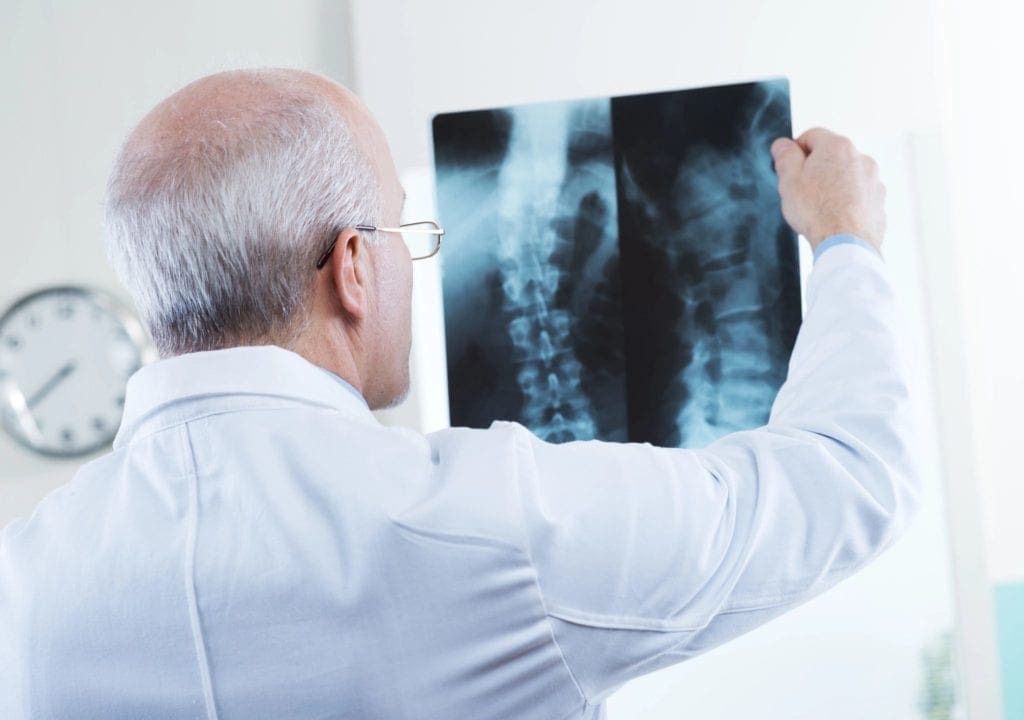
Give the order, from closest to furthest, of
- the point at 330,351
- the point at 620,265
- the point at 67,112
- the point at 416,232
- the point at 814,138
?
the point at 330,351, the point at 416,232, the point at 814,138, the point at 620,265, the point at 67,112

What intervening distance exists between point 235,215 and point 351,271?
0.33ft

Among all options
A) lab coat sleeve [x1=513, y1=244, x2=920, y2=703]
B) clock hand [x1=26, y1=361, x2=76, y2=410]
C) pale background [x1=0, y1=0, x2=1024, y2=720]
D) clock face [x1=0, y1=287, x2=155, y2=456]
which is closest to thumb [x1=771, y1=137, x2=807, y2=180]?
pale background [x1=0, y1=0, x2=1024, y2=720]

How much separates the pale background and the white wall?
0.08 ft

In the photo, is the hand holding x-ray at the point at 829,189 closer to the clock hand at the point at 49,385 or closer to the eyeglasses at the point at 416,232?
the eyeglasses at the point at 416,232

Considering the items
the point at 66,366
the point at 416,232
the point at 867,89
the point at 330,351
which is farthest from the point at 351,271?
the point at 66,366

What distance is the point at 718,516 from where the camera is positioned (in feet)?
2.51

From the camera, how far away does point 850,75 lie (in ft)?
4.75

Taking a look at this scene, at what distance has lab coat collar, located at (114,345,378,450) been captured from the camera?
0.77 metres

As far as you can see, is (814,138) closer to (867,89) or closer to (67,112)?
(867,89)

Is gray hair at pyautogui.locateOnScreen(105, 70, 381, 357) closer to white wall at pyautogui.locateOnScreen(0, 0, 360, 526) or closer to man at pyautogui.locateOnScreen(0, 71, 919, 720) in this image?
man at pyautogui.locateOnScreen(0, 71, 919, 720)

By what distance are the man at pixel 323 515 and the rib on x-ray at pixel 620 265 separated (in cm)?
51

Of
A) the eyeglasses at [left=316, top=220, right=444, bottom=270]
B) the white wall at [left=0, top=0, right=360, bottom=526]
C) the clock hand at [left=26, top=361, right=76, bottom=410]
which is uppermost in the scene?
the white wall at [left=0, top=0, right=360, bottom=526]

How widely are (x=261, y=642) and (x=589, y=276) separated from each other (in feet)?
2.49

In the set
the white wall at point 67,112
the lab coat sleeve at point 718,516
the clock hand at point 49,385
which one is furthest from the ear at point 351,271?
the clock hand at point 49,385
